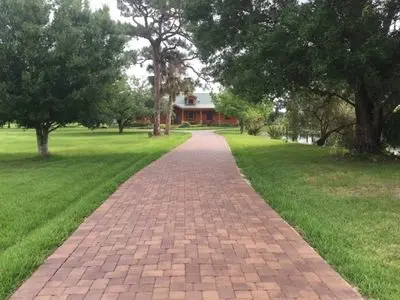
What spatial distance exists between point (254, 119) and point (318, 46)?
34.1 meters

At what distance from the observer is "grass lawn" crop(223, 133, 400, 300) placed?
4965 millimetres

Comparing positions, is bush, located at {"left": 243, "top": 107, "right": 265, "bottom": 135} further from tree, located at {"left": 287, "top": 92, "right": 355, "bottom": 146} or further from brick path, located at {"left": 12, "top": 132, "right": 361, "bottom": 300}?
brick path, located at {"left": 12, "top": 132, "right": 361, "bottom": 300}

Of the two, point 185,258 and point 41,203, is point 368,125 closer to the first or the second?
point 41,203

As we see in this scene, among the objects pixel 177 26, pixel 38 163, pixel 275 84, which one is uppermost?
pixel 177 26

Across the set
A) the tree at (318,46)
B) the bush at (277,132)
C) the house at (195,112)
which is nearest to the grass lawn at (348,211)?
the tree at (318,46)

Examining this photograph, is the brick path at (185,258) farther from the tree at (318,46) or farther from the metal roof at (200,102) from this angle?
the metal roof at (200,102)

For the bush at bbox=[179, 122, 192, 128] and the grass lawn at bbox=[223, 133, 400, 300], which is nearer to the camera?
the grass lawn at bbox=[223, 133, 400, 300]

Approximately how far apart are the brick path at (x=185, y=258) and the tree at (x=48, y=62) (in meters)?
9.12

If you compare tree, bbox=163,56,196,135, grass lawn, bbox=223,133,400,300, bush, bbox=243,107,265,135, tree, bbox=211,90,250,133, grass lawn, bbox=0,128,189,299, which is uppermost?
tree, bbox=163,56,196,135

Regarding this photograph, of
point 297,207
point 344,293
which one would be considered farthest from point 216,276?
point 297,207

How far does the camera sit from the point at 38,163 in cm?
1697

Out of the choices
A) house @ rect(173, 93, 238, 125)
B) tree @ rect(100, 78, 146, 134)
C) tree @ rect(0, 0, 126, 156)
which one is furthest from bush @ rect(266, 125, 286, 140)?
house @ rect(173, 93, 238, 125)

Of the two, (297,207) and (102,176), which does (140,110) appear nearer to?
(102,176)

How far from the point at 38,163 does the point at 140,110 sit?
114ft
